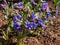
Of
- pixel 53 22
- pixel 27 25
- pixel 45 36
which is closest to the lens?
pixel 27 25

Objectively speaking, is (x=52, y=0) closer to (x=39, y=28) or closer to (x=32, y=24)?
(x=39, y=28)

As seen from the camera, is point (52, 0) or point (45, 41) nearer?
point (45, 41)

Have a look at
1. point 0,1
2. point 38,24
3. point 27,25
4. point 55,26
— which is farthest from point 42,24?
point 0,1

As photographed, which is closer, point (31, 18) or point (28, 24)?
point (28, 24)

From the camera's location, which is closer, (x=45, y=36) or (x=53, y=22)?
(x=45, y=36)

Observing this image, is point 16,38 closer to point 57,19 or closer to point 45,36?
point 45,36

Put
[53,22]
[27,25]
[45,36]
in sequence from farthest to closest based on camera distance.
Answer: [53,22], [45,36], [27,25]

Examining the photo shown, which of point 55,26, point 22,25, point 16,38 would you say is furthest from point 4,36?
point 55,26

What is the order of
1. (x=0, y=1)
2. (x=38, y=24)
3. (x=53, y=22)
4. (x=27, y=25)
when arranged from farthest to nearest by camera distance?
(x=0, y=1) → (x=53, y=22) → (x=38, y=24) → (x=27, y=25)

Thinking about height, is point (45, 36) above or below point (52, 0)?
below
